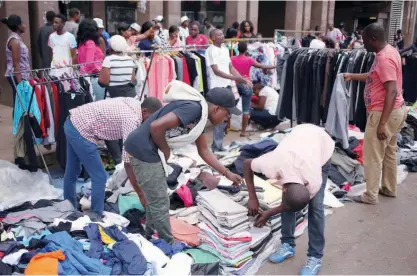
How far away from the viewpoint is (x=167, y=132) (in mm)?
3576

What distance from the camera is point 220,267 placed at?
3848mm

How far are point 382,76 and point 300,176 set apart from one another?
2.14 m

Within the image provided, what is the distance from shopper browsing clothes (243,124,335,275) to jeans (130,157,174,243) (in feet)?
2.28

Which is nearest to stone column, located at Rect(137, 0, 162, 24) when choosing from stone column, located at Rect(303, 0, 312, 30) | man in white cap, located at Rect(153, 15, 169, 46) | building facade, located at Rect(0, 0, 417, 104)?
building facade, located at Rect(0, 0, 417, 104)

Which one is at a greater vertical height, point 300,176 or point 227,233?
point 300,176

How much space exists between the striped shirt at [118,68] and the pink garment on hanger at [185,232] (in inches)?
86.2

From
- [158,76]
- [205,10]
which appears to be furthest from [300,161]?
[205,10]

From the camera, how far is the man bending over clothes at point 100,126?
4.01 metres

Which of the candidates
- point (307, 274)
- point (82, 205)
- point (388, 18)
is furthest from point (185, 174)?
point (388, 18)

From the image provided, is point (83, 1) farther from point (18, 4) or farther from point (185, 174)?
point (185, 174)

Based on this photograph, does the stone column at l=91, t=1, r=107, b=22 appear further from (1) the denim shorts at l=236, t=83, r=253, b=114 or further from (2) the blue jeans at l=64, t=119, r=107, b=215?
(2) the blue jeans at l=64, t=119, r=107, b=215

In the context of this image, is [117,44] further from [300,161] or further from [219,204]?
[300,161]

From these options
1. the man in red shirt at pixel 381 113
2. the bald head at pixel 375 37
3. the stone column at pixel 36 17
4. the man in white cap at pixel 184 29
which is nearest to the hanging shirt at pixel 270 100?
the man in white cap at pixel 184 29

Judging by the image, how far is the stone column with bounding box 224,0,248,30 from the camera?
13.5 metres
